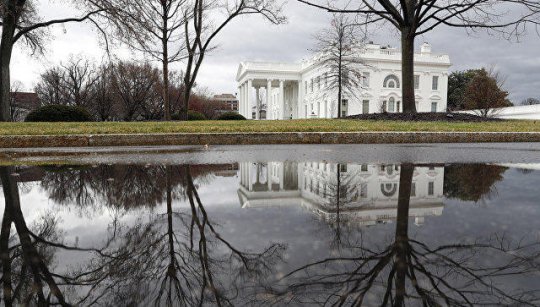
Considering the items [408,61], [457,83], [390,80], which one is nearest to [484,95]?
[390,80]

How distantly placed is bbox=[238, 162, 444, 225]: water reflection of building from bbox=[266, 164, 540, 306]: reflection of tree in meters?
0.57

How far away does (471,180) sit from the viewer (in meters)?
4.16

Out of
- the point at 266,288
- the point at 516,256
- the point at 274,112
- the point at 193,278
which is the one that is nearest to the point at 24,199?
the point at 193,278

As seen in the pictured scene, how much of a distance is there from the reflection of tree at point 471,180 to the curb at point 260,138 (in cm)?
460

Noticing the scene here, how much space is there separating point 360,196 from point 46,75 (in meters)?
60.7

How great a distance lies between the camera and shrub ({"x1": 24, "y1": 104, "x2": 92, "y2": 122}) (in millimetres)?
16719

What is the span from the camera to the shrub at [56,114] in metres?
16.7

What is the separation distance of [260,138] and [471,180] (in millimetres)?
6320

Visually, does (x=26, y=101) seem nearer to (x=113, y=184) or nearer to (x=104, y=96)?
(x=104, y=96)

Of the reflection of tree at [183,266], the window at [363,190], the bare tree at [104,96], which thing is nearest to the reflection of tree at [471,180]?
the window at [363,190]

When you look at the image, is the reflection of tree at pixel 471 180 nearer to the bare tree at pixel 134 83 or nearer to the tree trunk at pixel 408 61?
Answer: the tree trunk at pixel 408 61

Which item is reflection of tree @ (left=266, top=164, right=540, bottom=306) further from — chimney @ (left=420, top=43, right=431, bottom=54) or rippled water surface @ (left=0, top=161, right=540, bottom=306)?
chimney @ (left=420, top=43, right=431, bottom=54)

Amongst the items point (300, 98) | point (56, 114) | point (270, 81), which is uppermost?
point (270, 81)

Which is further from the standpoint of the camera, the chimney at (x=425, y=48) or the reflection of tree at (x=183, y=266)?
the chimney at (x=425, y=48)
